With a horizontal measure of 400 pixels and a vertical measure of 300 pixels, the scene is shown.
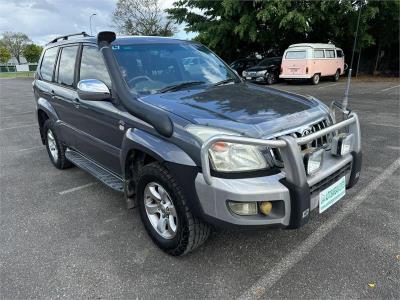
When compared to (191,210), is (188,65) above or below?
above

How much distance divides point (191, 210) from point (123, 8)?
42065mm

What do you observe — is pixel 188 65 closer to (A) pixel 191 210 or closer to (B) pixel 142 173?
(B) pixel 142 173

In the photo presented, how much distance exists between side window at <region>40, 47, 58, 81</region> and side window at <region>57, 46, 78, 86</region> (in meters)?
0.35

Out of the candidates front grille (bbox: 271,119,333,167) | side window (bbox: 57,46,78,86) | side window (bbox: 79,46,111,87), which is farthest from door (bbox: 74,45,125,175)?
front grille (bbox: 271,119,333,167)

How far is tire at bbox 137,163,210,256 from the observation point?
102 inches

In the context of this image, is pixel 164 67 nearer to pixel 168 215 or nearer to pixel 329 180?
pixel 168 215

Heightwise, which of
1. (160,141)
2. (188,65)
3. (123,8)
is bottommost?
(160,141)

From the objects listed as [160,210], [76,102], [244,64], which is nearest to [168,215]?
[160,210]

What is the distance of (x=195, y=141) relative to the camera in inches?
95.6

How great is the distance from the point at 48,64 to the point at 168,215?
3.50 meters

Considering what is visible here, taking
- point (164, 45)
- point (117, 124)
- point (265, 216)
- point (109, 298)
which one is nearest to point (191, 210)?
point (265, 216)

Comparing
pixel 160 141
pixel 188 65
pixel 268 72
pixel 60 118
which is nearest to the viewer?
pixel 160 141

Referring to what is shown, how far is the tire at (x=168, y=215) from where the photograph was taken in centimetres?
260

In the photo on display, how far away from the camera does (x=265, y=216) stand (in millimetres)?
2355
